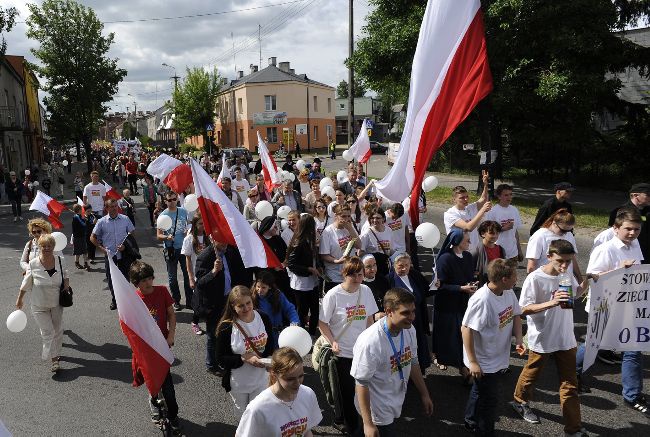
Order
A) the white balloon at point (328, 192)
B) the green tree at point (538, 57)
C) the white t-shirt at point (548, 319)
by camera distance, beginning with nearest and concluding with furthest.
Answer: the white t-shirt at point (548, 319) → the white balloon at point (328, 192) → the green tree at point (538, 57)

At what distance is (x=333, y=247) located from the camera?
20.0 ft

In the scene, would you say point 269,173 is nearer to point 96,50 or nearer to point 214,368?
point 214,368

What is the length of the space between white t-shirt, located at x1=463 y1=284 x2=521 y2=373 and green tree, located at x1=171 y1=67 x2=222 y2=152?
5324 centimetres

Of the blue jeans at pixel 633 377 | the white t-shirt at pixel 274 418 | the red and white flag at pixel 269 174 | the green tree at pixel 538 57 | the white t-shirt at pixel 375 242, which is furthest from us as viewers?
the green tree at pixel 538 57

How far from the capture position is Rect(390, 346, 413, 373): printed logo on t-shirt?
11.1 feet

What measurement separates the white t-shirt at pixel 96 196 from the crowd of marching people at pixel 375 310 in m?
3.75

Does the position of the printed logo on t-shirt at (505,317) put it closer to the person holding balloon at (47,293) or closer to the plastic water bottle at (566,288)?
the plastic water bottle at (566,288)

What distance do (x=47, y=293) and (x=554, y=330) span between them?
5.40 meters

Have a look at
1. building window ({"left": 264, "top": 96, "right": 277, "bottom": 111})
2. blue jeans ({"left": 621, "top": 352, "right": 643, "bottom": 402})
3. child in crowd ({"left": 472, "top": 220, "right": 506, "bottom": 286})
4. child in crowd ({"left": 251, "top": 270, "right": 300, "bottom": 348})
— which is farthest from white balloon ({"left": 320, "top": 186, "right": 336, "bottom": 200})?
building window ({"left": 264, "top": 96, "right": 277, "bottom": 111})

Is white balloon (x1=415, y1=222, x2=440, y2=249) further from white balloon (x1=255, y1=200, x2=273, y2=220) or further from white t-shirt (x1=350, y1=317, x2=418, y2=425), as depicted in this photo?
white t-shirt (x1=350, y1=317, x2=418, y2=425)

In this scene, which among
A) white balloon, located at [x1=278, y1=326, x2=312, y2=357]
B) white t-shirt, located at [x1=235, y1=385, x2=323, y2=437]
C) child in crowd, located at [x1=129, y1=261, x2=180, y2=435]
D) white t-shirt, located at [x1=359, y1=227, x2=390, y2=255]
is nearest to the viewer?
white t-shirt, located at [x1=235, y1=385, x2=323, y2=437]

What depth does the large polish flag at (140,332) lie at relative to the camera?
404cm

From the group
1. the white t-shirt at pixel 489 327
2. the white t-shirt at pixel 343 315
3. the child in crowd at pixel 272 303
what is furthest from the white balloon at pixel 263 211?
the white t-shirt at pixel 489 327

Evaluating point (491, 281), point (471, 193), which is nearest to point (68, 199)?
point (471, 193)
